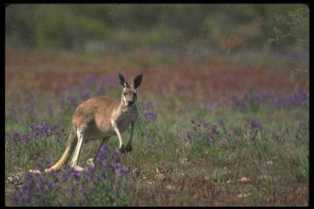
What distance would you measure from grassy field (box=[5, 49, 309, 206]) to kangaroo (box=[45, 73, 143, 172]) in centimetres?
30

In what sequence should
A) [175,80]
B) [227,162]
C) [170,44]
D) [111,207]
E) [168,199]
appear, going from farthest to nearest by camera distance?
1. [170,44]
2. [175,80]
3. [227,162]
4. [168,199]
5. [111,207]

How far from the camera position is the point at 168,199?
690 cm

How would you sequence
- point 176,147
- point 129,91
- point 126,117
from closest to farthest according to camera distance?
point 129,91
point 126,117
point 176,147

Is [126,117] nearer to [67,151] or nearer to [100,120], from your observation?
[100,120]

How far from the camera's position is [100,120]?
882cm

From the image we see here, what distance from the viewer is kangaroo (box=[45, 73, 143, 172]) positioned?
8.38 m

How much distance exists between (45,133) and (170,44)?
22.9 meters

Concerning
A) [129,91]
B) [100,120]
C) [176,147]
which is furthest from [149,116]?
[129,91]

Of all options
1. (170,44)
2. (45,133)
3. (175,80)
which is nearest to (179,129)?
(45,133)

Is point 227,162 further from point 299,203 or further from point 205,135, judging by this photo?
point 299,203

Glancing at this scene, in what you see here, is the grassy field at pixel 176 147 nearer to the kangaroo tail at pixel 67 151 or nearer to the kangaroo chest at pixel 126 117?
the kangaroo tail at pixel 67 151

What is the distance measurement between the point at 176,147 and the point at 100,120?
3.62ft

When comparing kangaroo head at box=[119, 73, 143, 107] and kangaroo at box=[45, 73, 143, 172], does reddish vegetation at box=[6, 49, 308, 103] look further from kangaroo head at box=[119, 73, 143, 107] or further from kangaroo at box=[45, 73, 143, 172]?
kangaroo head at box=[119, 73, 143, 107]

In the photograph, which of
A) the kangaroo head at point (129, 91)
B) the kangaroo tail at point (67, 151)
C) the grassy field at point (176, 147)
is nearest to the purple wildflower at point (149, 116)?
the grassy field at point (176, 147)
